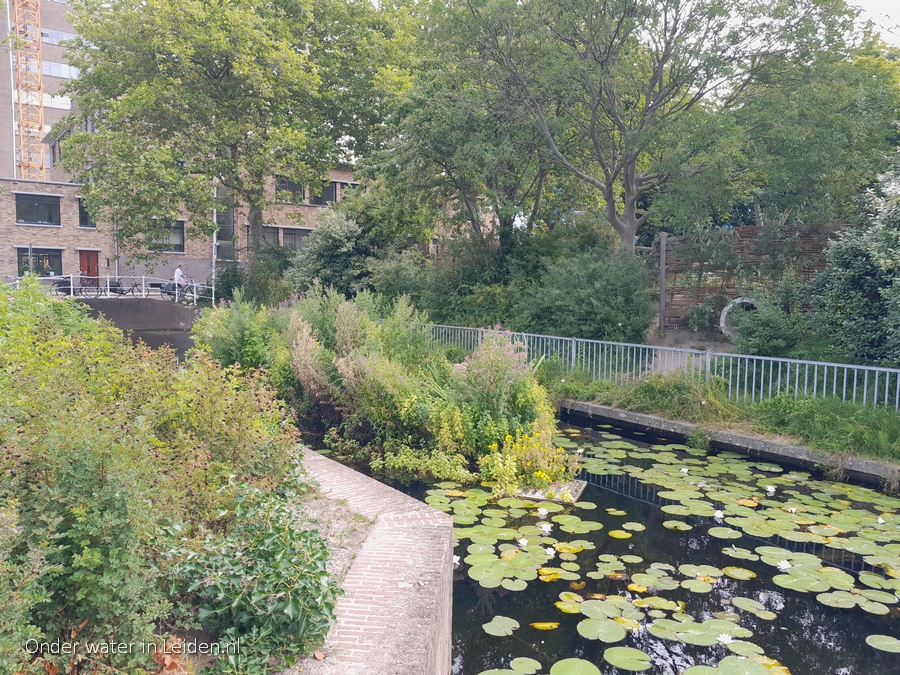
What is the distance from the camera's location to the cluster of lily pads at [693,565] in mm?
4531

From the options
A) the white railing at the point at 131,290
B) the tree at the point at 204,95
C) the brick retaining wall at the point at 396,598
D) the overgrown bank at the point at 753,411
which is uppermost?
the tree at the point at 204,95

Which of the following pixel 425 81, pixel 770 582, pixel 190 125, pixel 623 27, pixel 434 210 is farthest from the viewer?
pixel 190 125

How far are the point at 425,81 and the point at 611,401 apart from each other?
395 inches

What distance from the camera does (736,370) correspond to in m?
10.6

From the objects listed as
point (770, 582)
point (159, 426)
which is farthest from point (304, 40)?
point (770, 582)

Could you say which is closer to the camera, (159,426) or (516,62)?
(159,426)

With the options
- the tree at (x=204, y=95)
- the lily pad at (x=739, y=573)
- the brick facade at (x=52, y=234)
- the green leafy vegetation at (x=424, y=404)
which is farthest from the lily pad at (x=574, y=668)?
the brick facade at (x=52, y=234)

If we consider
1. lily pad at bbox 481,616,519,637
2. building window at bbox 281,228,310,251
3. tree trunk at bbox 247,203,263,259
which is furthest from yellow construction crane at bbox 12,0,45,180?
lily pad at bbox 481,616,519,637

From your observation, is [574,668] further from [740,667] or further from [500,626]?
[740,667]

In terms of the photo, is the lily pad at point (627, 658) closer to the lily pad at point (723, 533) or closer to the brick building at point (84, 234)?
the lily pad at point (723, 533)

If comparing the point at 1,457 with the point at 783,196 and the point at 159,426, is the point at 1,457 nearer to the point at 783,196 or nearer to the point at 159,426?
the point at 159,426

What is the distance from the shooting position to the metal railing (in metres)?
8.95

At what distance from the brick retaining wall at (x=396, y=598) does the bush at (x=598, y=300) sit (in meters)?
8.74

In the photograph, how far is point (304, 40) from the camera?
84.7 feet
